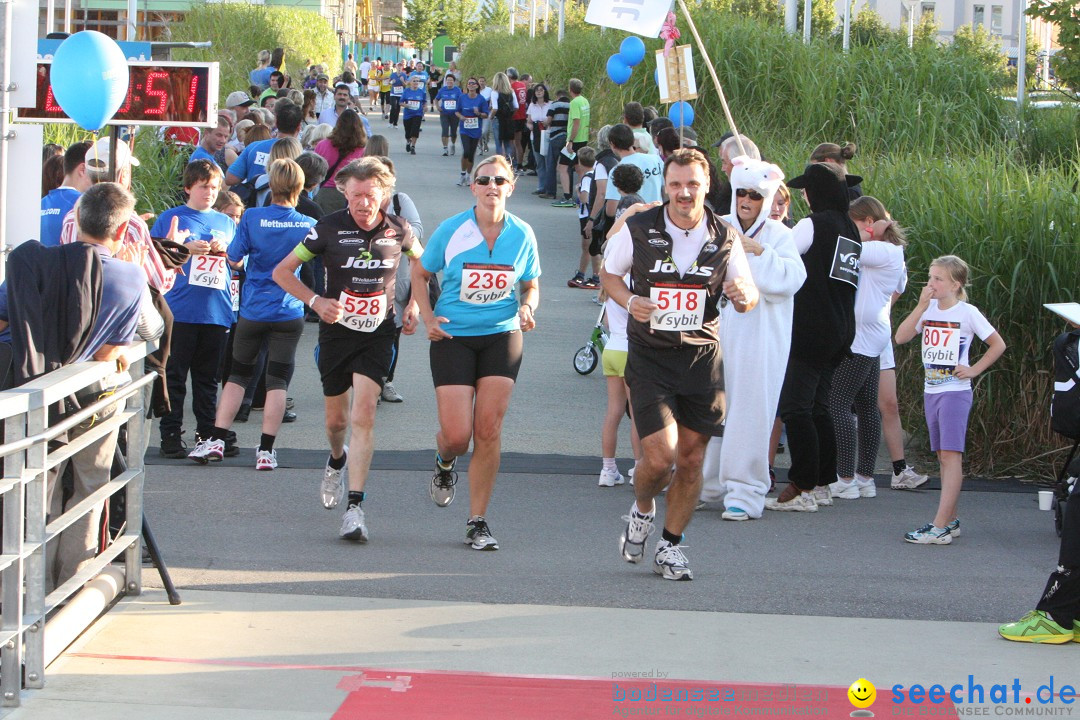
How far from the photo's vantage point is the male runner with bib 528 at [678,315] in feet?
20.5

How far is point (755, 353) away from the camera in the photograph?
7.65 m

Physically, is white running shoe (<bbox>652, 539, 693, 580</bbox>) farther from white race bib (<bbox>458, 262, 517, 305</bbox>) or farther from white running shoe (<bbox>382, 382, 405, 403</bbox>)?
white running shoe (<bbox>382, 382, 405, 403</bbox>)

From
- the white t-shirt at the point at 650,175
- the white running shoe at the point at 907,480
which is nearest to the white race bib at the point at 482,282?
the white running shoe at the point at 907,480

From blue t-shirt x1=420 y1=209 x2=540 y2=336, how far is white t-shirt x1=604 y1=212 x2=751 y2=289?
539 mm

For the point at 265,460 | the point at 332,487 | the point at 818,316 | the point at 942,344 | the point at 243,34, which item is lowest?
the point at 265,460

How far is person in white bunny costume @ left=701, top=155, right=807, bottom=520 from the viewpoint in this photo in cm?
731

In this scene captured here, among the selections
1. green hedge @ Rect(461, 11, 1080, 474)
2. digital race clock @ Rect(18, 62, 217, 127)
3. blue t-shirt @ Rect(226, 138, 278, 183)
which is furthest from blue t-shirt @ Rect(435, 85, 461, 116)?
digital race clock @ Rect(18, 62, 217, 127)

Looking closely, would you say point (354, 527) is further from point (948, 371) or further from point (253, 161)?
point (253, 161)

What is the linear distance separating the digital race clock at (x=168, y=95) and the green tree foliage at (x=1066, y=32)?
621 inches

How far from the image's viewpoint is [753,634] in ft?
18.6

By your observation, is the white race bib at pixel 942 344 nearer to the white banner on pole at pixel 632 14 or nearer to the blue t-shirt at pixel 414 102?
the white banner on pole at pixel 632 14

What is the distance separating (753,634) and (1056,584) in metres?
1.27

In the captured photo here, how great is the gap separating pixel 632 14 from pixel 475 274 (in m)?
5.68

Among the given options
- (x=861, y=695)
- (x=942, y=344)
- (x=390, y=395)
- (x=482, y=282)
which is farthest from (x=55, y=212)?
(x=861, y=695)
